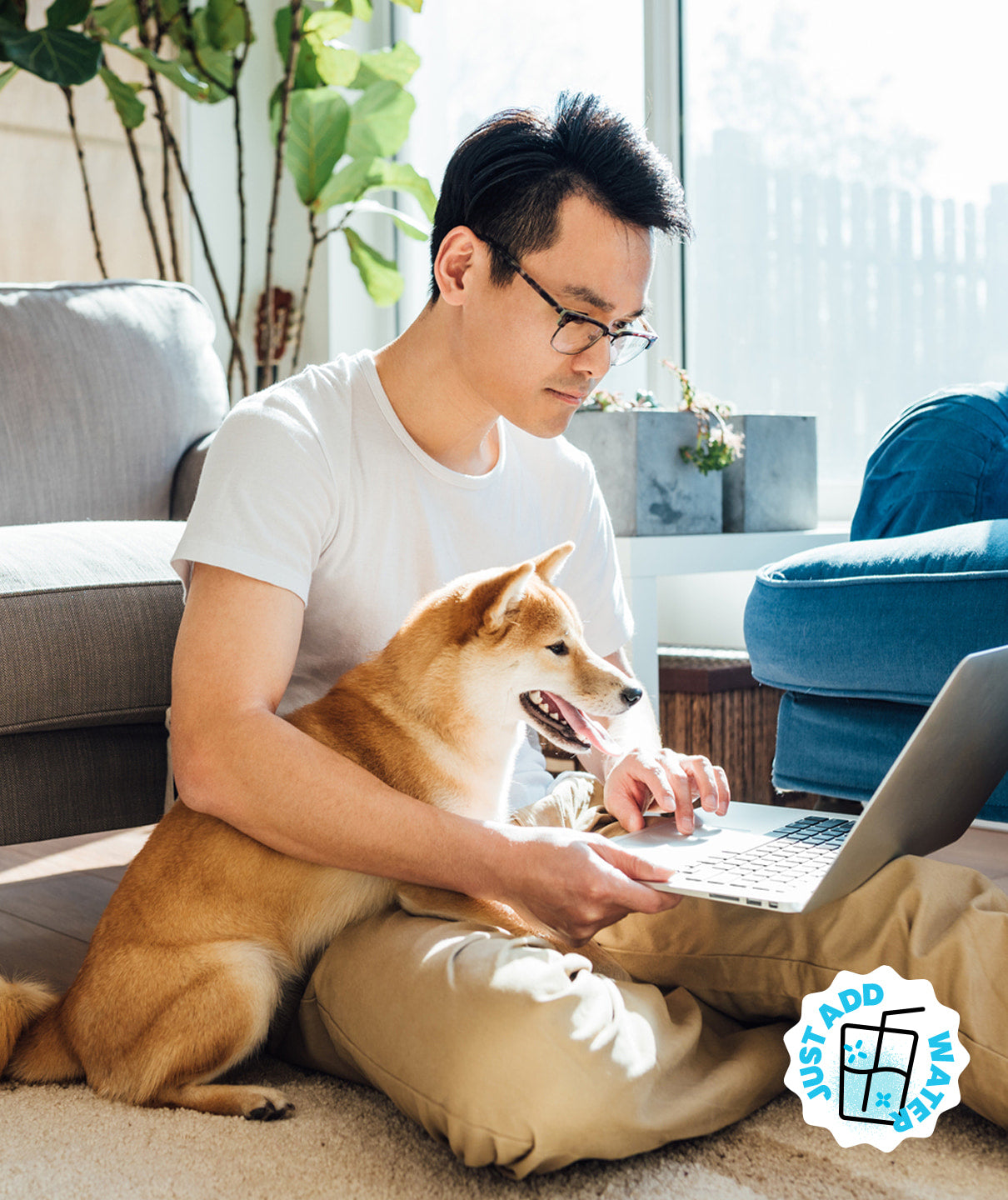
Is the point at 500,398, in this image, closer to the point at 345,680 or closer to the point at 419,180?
the point at 345,680

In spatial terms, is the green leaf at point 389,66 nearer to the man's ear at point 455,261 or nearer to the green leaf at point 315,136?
the green leaf at point 315,136

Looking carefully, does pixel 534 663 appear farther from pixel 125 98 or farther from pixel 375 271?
pixel 125 98

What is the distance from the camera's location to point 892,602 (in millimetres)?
1580

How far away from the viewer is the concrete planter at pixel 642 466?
237 cm

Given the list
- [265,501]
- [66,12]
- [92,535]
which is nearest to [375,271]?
[66,12]

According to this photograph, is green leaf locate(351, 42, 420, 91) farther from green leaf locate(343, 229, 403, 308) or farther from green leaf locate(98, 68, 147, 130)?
green leaf locate(98, 68, 147, 130)

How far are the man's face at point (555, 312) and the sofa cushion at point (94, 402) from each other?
43.7 inches

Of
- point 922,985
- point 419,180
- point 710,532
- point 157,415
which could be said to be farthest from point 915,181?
point 922,985

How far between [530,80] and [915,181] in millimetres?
1329

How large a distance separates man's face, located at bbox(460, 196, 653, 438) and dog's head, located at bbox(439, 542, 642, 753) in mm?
169

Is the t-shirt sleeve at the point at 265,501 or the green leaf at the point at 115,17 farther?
the green leaf at the point at 115,17

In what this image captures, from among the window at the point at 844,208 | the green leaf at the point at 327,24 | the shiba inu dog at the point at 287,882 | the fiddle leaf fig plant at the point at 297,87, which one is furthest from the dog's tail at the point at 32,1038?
the green leaf at the point at 327,24

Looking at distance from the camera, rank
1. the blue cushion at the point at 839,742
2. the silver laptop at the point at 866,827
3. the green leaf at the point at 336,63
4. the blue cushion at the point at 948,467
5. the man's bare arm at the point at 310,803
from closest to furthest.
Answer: the silver laptop at the point at 866,827 < the man's bare arm at the point at 310,803 < the blue cushion at the point at 839,742 < the blue cushion at the point at 948,467 < the green leaf at the point at 336,63

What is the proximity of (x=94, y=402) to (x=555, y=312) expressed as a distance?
4.06ft
